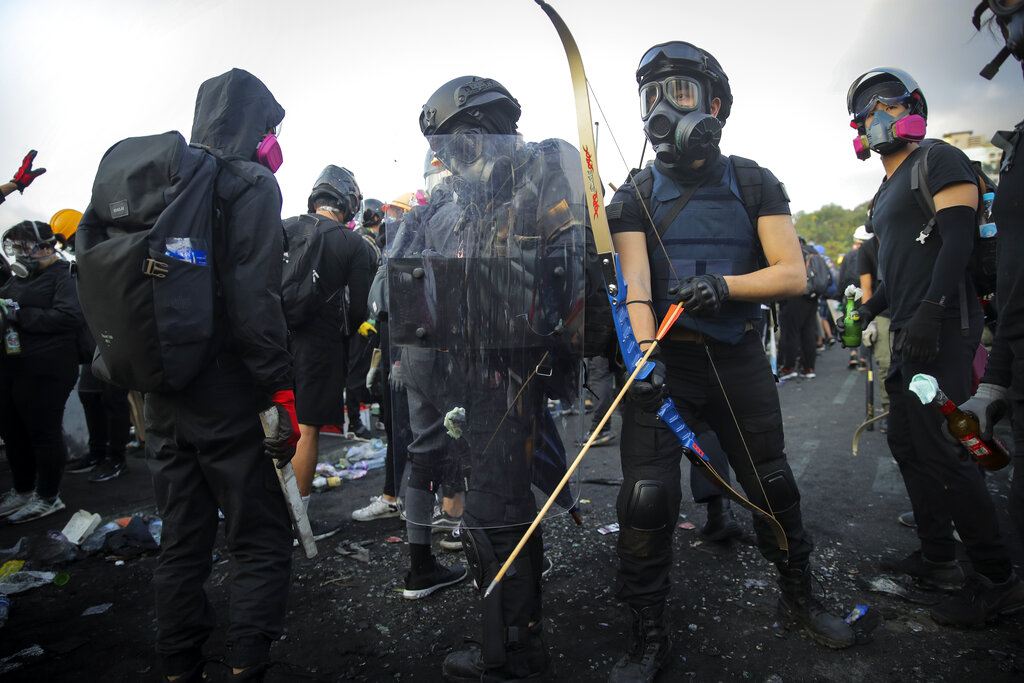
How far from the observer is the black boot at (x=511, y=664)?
6.57 ft

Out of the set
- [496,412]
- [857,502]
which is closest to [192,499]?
[496,412]

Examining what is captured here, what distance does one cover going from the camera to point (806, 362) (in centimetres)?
1034

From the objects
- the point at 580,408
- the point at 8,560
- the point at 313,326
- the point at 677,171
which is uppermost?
the point at 677,171

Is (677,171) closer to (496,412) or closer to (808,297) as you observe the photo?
(496,412)

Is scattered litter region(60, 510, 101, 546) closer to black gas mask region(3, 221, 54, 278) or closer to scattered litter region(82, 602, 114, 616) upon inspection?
scattered litter region(82, 602, 114, 616)

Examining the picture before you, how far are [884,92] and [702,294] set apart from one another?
1744 millimetres

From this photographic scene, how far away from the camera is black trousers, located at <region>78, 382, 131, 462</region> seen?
5598 mm

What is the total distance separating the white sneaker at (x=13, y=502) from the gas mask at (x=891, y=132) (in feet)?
19.9

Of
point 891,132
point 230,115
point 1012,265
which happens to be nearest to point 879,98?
point 891,132

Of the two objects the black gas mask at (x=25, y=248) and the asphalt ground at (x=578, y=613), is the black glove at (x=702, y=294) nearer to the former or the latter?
the asphalt ground at (x=578, y=613)

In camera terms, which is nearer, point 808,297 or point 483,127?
point 483,127

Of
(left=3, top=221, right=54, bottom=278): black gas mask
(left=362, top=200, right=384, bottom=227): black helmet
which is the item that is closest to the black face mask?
(left=362, top=200, right=384, bottom=227): black helmet

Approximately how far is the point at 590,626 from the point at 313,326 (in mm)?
2378

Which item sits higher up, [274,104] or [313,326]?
[274,104]
